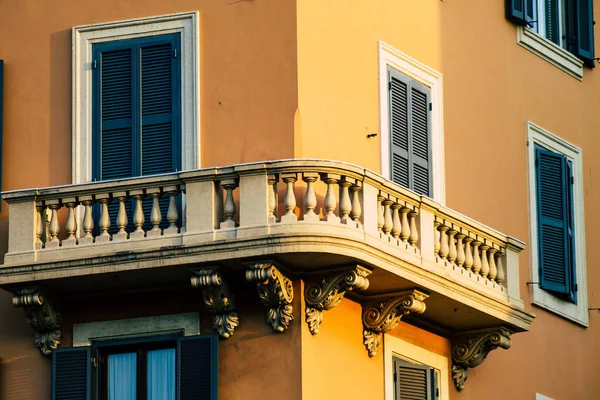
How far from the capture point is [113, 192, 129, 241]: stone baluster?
24047mm

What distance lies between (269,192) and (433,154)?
3.62m

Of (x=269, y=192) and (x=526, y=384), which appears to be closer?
(x=269, y=192)

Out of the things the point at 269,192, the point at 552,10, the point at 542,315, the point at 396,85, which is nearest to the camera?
the point at 269,192

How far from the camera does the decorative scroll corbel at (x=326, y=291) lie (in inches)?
933

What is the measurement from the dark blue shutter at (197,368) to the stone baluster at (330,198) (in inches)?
76.7

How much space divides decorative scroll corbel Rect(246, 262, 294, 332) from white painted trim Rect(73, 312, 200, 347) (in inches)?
38.7

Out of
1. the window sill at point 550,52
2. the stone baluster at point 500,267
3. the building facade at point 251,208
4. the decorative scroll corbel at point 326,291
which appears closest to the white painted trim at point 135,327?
the building facade at point 251,208

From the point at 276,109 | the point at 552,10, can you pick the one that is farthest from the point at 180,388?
the point at 552,10

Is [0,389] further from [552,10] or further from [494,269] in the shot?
[552,10]

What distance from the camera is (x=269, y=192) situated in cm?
2356

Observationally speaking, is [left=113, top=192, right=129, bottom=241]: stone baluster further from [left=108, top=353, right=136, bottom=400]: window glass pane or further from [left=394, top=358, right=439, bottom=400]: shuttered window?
[left=394, top=358, right=439, bottom=400]: shuttered window

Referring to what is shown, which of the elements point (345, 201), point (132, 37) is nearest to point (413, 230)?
point (345, 201)

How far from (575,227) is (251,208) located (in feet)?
23.3

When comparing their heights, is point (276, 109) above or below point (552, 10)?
below
